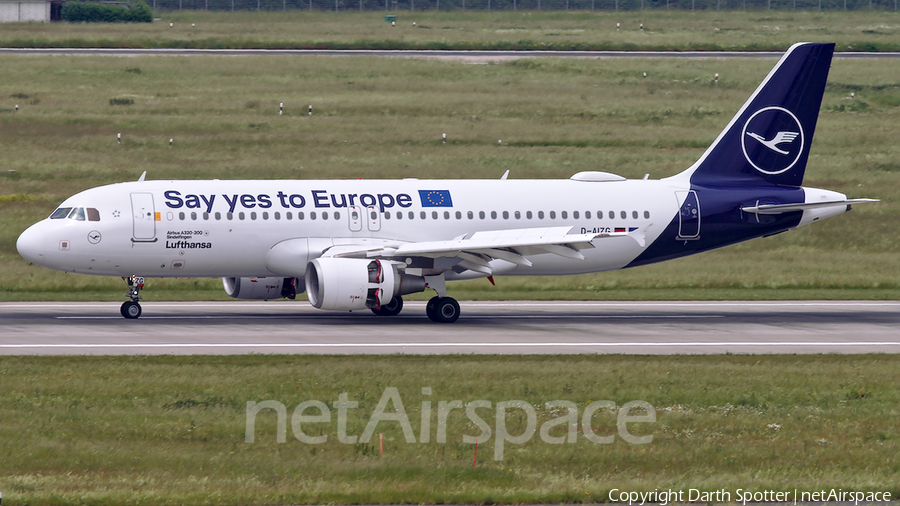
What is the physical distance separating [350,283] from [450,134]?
130 feet

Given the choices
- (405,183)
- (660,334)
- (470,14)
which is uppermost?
(470,14)

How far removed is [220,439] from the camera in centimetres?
1884

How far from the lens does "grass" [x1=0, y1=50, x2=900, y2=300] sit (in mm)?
49281

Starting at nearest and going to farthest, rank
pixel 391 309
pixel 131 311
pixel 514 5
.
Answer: pixel 131 311 < pixel 391 309 < pixel 514 5

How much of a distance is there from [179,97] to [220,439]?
65148 mm

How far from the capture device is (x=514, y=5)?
432ft

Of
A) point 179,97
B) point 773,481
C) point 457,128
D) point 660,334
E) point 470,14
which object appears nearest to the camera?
point 773,481

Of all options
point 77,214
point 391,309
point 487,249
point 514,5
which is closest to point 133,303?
point 77,214

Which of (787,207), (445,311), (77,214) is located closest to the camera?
(77,214)

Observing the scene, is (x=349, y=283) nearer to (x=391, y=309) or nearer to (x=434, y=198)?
(x=391, y=309)

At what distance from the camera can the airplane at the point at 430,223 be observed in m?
35.5

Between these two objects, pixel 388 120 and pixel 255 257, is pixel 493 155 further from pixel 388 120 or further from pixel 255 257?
pixel 255 257

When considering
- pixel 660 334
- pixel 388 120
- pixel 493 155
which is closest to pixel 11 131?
pixel 388 120

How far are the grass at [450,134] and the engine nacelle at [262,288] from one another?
594 centimetres
